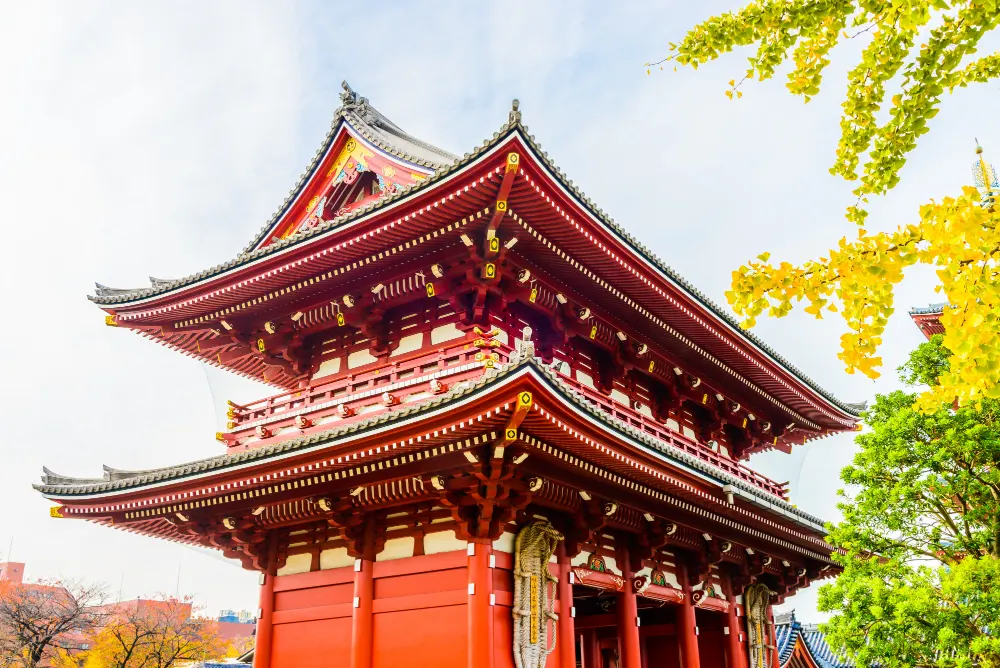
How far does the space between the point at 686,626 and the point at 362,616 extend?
22.8ft

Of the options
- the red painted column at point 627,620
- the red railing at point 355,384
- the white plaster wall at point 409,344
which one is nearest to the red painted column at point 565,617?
the red painted column at point 627,620

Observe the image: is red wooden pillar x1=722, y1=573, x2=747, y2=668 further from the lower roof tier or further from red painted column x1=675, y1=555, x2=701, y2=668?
the lower roof tier

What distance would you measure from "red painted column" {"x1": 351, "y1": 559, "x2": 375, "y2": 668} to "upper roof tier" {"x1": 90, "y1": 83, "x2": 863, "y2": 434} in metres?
5.09

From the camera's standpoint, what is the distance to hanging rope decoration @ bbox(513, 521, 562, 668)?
11.4 m

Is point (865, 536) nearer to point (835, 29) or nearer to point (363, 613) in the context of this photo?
point (363, 613)

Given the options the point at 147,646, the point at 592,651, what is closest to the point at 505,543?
the point at 592,651

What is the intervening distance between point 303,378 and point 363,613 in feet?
18.1

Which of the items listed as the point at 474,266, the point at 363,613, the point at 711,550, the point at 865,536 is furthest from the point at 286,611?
the point at 865,536

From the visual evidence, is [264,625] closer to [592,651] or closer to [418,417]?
[418,417]

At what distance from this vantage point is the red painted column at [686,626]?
14961mm

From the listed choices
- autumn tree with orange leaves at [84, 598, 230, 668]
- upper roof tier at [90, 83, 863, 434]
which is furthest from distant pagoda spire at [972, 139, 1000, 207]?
autumn tree with orange leaves at [84, 598, 230, 668]

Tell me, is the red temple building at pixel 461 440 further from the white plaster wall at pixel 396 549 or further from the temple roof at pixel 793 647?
the temple roof at pixel 793 647

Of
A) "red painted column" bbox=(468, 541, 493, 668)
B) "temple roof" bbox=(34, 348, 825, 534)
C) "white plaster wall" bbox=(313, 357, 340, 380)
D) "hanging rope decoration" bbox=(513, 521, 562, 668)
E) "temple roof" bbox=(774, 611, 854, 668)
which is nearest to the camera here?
"temple roof" bbox=(34, 348, 825, 534)

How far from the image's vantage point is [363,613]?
12172 millimetres
